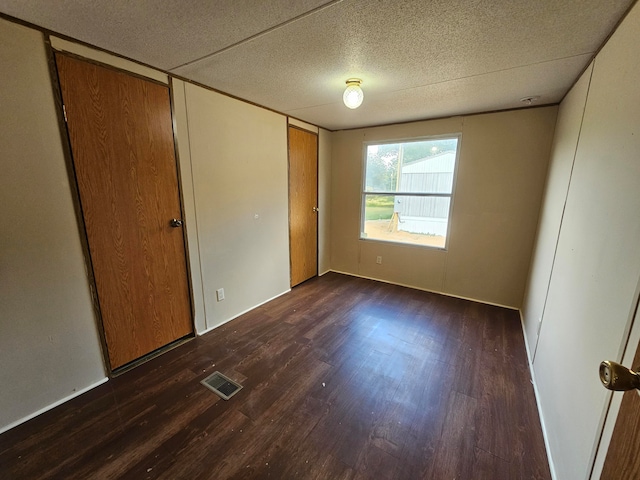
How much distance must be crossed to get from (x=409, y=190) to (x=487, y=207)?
0.95 meters

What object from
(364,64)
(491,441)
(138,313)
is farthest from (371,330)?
(364,64)

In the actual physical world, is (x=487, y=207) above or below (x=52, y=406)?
above

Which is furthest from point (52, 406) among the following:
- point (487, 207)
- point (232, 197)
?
point (487, 207)

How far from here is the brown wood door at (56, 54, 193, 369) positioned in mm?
1661

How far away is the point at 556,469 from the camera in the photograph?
128cm

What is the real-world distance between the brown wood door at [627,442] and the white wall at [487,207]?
8.80 feet

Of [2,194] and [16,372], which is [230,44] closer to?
[2,194]

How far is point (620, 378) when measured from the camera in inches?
23.4

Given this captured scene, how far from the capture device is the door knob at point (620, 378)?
585mm

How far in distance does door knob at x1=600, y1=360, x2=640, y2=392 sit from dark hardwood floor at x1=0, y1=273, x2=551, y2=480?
1.10m

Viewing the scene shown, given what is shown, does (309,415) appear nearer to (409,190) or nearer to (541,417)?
(541,417)

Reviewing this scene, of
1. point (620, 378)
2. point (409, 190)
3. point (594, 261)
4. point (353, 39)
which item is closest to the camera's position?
point (620, 378)

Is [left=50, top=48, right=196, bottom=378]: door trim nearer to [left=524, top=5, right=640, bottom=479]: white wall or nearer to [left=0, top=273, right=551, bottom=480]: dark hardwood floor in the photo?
[left=0, top=273, right=551, bottom=480]: dark hardwood floor

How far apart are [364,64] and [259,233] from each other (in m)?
1.97
